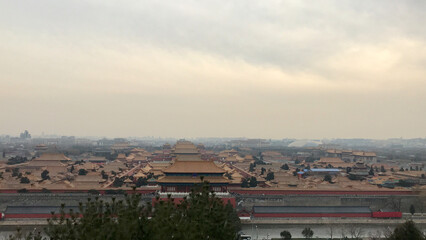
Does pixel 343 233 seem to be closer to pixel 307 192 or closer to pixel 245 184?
pixel 307 192

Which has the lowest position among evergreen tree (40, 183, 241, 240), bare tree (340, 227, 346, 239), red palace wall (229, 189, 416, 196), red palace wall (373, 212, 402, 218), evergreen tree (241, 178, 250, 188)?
bare tree (340, 227, 346, 239)

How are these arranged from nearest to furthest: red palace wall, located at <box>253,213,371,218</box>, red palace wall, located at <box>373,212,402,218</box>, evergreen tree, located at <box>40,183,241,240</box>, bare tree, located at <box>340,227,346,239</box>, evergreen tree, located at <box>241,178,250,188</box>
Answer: evergreen tree, located at <box>40,183,241,240</box> → bare tree, located at <box>340,227,346,239</box> → red palace wall, located at <box>253,213,371,218</box> → red palace wall, located at <box>373,212,402,218</box> → evergreen tree, located at <box>241,178,250,188</box>

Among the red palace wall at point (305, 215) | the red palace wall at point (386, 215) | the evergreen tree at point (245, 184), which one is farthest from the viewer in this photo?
the evergreen tree at point (245, 184)

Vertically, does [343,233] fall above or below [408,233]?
below

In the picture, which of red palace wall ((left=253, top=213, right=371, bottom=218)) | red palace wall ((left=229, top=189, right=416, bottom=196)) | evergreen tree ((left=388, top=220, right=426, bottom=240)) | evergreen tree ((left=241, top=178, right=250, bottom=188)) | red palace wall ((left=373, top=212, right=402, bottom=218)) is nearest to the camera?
evergreen tree ((left=388, top=220, right=426, bottom=240))

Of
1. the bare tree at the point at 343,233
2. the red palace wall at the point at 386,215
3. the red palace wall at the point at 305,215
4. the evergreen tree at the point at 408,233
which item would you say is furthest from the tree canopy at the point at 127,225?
the red palace wall at the point at 386,215

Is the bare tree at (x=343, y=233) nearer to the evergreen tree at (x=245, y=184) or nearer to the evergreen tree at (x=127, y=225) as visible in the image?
the evergreen tree at (x=245, y=184)

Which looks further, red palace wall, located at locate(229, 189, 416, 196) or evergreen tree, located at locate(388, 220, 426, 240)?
red palace wall, located at locate(229, 189, 416, 196)

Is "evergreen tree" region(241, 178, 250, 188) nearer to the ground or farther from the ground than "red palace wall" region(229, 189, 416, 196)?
farther from the ground

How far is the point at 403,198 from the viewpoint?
38812mm

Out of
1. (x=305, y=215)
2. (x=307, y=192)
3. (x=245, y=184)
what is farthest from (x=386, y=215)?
(x=245, y=184)

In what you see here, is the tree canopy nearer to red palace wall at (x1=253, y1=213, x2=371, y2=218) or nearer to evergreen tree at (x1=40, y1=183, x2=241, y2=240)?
evergreen tree at (x1=40, y1=183, x2=241, y2=240)

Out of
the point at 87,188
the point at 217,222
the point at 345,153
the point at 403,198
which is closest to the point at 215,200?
the point at 217,222

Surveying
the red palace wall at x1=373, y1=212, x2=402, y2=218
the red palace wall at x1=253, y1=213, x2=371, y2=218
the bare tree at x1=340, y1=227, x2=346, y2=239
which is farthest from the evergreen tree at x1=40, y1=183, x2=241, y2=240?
the red palace wall at x1=373, y1=212, x2=402, y2=218
